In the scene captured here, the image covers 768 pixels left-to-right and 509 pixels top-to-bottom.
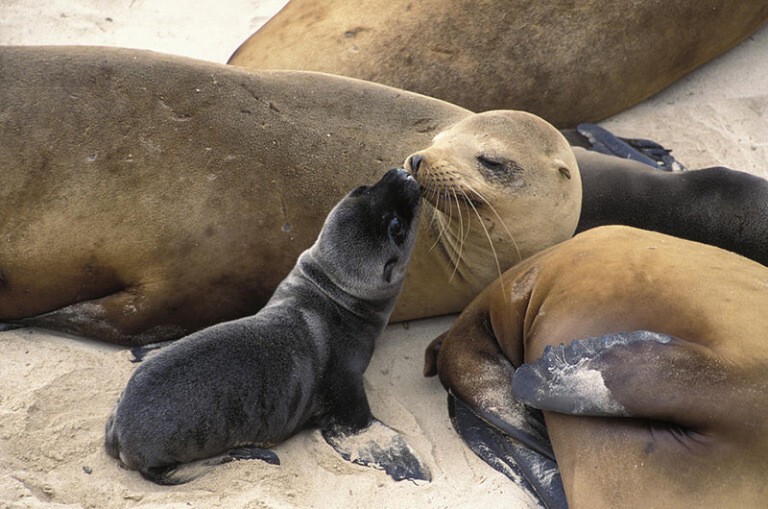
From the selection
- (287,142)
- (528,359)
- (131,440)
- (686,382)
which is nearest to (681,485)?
(686,382)

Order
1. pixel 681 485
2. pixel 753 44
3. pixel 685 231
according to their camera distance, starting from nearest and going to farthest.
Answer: pixel 681 485, pixel 685 231, pixel 753 44

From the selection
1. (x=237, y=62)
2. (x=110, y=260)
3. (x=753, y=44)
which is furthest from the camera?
(x=753, y=44)

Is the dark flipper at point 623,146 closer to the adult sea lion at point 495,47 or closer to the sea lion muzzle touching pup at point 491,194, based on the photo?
the adult sea lion at point 495,47

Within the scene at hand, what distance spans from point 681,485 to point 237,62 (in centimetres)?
346

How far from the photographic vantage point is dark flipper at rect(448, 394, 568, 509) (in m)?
3.57

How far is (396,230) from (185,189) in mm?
862

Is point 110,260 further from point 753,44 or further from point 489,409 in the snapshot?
point 753,44

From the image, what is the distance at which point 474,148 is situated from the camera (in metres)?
4.30

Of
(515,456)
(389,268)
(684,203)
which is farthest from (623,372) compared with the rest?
(684,203)

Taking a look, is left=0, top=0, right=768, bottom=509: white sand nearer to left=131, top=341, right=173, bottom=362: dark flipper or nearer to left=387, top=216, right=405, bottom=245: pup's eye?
left=131, top=341, right=173, bottom=362: dark flipper

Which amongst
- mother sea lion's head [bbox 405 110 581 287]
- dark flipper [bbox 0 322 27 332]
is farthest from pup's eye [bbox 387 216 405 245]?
dark flipper [bbox 0 322 27 332]

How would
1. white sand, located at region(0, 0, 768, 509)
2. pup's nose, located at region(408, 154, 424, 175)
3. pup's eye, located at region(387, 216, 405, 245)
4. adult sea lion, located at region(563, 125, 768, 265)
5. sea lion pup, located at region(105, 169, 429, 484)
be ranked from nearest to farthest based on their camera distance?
white sand, located at region(0, 0, 768, 509) < sea lion pup, located at region(105, 169, 429, 484) < pup's eye, located at region(387, 216, 405, 245) < pup's nose, located at region(408, 154, 424, 175) < adult sea lion, located at region(563, 125, 768, 265)

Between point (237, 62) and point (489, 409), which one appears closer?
point (489, 409)

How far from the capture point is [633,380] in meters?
3.21
